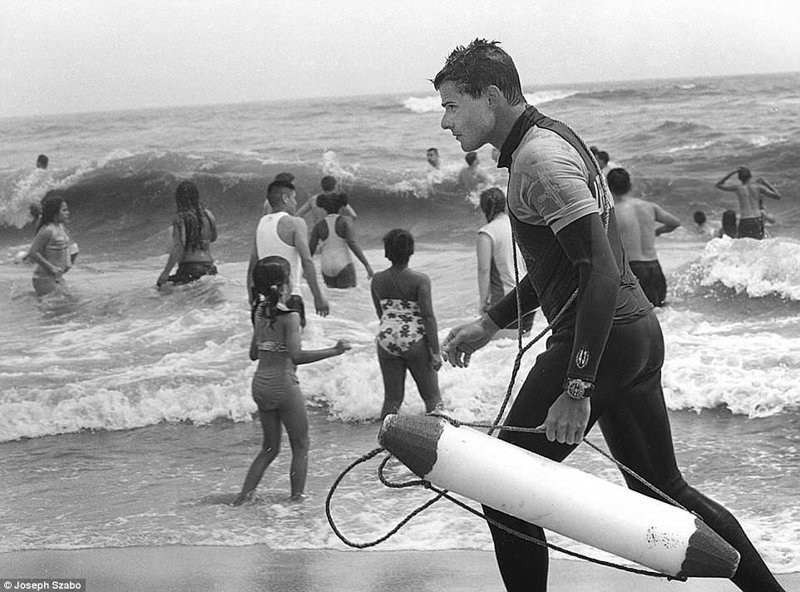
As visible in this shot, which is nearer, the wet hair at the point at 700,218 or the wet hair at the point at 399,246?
the wet hair at the point at 399,246

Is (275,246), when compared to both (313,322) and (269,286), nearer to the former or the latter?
(269,286)

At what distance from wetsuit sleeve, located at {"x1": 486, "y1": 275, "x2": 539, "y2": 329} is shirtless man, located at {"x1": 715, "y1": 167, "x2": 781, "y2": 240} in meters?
7.50

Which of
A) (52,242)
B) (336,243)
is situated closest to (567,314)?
(336,243)

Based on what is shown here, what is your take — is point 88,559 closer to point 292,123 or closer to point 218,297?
point 218,297

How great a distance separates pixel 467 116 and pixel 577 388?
628 mm

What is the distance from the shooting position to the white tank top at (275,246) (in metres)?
5.80

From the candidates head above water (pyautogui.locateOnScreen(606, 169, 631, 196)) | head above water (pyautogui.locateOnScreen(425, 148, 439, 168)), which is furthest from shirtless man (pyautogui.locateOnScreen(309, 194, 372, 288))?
head above water (pyautogui.locateOnScreen(425, 148, 439, 168))

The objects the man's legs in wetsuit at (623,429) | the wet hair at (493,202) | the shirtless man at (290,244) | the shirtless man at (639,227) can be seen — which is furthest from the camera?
the shirtless man at (639,227)

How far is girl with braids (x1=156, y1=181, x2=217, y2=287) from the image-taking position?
727 cm

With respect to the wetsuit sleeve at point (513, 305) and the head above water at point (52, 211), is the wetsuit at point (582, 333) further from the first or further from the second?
the head above water at point (52, 211)

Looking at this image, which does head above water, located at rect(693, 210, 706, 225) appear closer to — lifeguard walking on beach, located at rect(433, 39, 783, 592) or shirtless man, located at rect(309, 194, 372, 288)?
shirtless man, located at rect(309, 194, 372, 288)

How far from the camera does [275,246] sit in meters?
5.81

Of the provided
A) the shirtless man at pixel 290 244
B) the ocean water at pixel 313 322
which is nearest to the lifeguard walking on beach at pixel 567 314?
the ocean water at pixel 313 322

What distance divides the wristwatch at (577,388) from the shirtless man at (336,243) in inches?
Result: 203
